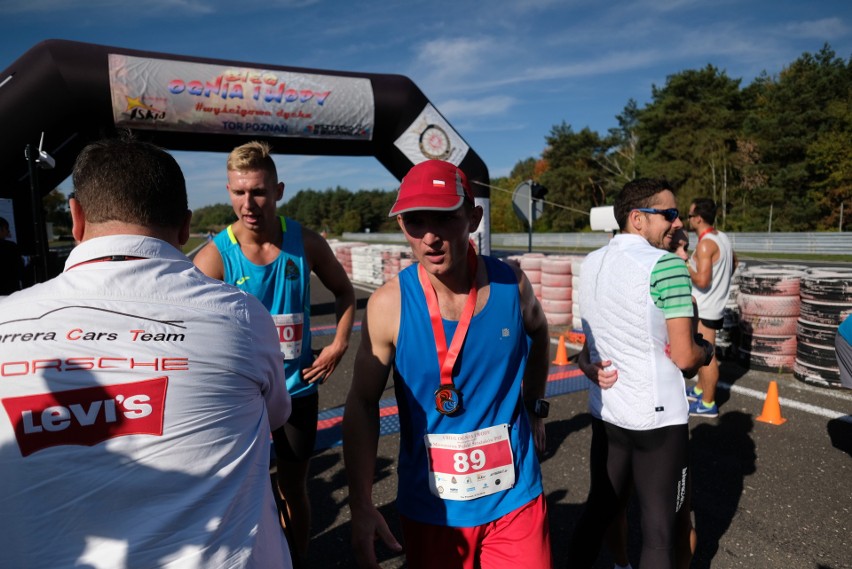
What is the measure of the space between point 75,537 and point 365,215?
121 m

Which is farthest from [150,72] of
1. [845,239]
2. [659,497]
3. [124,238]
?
[845,239]

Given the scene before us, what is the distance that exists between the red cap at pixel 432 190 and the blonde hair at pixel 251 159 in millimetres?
1411

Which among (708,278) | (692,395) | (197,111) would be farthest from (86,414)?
(197,111)

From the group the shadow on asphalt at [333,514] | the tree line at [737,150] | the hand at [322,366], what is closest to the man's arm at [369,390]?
the hand at [322,366]

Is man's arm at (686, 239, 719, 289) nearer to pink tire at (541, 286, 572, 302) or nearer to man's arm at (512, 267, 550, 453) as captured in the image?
man's arm at (512, 267, 550, 453)

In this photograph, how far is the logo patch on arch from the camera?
301 centimetres

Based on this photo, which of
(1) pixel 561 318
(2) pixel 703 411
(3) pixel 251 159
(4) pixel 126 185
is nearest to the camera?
(4) pixel 126 185

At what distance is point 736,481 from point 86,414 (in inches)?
163

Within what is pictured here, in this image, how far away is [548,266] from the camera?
30.1 feet

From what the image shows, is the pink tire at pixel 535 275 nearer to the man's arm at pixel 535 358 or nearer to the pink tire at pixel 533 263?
the pink tire at pixel 533 263

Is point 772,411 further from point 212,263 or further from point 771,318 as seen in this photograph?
point 212,263

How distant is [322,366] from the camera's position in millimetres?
3000

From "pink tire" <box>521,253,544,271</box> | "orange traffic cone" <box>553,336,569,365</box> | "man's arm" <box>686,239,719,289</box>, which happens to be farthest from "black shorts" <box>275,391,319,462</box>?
"pink tire" <box>521,253,544,271</box>

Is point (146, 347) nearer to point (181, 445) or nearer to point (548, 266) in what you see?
point (181, 445)
